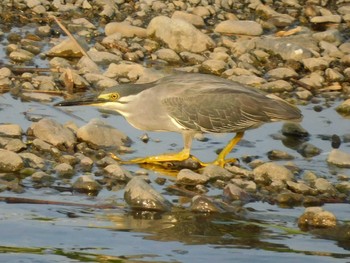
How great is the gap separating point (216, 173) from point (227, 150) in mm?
697

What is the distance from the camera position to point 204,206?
30.8ft

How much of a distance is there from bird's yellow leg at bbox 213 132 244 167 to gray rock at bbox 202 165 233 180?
0.38 meters

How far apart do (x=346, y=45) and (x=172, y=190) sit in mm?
5744

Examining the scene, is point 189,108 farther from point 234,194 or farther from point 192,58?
point 192,58

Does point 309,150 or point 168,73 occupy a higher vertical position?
point 309,150

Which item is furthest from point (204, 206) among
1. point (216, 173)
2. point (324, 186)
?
point (324, 186)

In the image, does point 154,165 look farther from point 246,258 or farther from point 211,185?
point 246,258

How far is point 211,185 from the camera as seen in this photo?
10.4m

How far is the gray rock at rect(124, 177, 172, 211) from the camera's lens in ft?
30.7

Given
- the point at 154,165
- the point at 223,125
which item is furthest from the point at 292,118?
the point at 154,165

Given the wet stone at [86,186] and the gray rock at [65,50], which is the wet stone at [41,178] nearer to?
the wet stone at [86,186]

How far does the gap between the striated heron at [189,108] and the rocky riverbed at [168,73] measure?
32 cm

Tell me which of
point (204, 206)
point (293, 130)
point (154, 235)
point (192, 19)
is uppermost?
point (154, 235)

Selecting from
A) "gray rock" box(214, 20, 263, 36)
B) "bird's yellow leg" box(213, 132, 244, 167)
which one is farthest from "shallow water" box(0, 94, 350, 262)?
"gray rock" box(214, 20, 263, 36)
